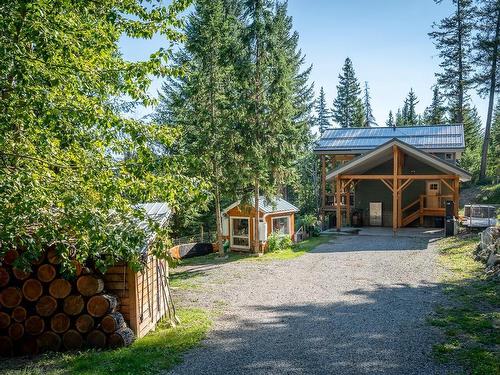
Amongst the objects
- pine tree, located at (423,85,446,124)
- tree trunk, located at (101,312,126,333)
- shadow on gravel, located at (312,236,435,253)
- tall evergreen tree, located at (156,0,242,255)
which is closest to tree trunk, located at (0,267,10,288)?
tree trunk, located at (101,312,126,333)

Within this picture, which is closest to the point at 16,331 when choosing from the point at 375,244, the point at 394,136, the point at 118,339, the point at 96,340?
the point at 96,340

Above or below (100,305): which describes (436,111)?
above

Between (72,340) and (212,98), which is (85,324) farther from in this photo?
(212,98)

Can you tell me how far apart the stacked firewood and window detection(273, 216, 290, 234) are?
13.8 metres

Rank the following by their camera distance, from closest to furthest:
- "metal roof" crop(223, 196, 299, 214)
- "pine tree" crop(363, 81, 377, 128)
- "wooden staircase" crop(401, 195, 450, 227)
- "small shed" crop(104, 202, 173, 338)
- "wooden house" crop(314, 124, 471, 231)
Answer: "small shed" crop(104, 202, 173, 338) → "metal roof" crop(223, 196, 299, 214) → "wooden house" crop(314, 124, 471, 231) → "wooden staircase" crop(401, 195, 450, 227) → "pine tree" crop(363, 81, 377, 128)

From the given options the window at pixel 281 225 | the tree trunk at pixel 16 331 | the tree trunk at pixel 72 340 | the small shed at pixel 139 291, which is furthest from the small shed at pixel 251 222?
the tree trunk at pixel 16 331

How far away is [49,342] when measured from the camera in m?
7.36

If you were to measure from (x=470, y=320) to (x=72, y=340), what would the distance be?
793cm

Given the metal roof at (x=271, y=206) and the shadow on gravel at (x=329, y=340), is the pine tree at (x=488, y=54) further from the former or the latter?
the shadow on gravel at (x=329, y=340)

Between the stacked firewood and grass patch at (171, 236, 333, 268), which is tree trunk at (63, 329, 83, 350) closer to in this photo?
the stacked firewood

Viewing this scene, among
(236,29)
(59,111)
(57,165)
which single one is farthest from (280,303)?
(236,29)

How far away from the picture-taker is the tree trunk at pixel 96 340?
7301 millimetres

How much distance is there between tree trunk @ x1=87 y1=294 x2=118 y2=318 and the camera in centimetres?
730

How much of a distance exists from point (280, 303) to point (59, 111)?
24.3ft
